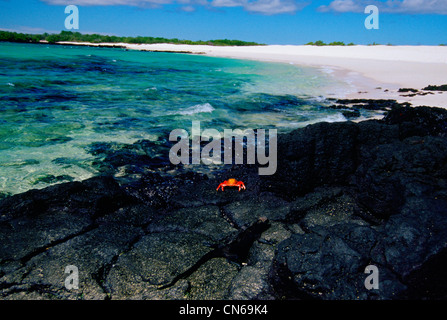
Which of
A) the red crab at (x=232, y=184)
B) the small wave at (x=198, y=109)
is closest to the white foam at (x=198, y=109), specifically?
the small wave at (x=198, y=109)

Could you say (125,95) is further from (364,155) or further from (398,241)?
(398,241)

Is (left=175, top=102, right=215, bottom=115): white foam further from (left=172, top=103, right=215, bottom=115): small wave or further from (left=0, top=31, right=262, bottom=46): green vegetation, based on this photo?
(left=0, top=31, right=262, bottom=46): green vegetation

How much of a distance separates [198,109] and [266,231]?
11.6 m

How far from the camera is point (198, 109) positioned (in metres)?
15.0

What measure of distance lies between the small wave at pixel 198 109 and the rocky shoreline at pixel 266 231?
8.92 metres

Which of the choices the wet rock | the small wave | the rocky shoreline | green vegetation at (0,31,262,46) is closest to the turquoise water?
the small wave

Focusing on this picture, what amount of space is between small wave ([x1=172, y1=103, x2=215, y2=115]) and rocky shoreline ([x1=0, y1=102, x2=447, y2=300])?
8.92 m

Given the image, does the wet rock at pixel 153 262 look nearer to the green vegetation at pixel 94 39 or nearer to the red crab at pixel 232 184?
the red crab at pixel 232 184

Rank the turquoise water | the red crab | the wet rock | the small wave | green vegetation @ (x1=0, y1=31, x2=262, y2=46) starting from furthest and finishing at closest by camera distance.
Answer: green vegetation @ (x1=0, y1=31, x2=262, y2=46) < the small wave < the turquoise water < the red crab < the wet rock

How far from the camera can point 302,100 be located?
17.6 metres

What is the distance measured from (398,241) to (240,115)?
37.2ft

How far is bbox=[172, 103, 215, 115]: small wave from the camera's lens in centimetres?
1433
